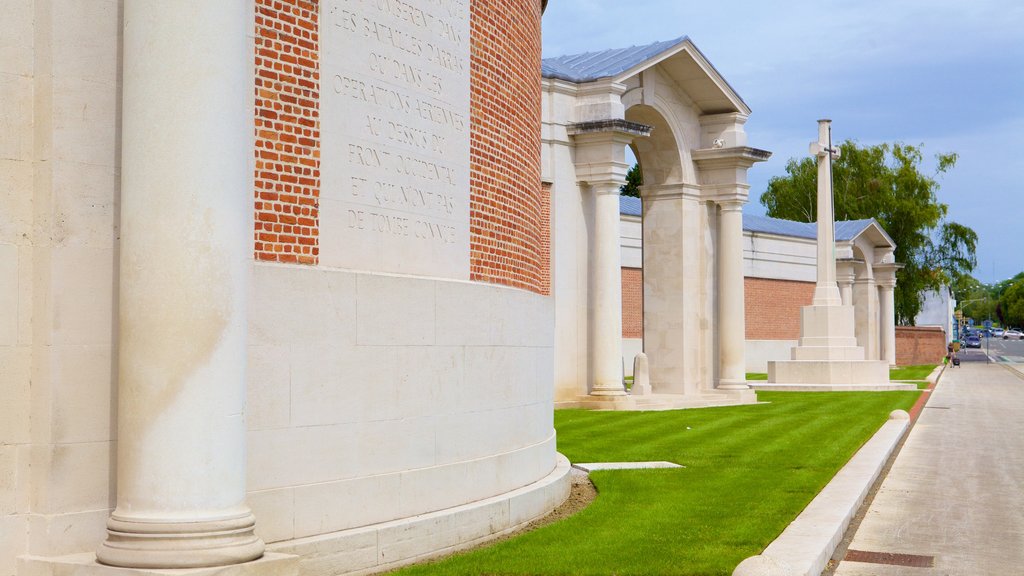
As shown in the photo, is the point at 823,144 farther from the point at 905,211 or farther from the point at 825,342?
the point at 905,211

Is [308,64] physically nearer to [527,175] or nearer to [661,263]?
[527,175]

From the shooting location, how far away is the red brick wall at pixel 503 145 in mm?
9891

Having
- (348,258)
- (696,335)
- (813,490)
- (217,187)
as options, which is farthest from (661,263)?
(217,187)

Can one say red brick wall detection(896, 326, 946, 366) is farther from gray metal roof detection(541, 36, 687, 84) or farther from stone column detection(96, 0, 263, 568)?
stone column detection(96, 0, 263, 568)

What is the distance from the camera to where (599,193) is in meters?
24.4

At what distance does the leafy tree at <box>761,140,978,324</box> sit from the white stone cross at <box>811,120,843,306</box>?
107 ft

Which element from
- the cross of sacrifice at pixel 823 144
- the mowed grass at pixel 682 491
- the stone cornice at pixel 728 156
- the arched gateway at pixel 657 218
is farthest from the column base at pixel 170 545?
the cross of sacrifice at pixel 823 144

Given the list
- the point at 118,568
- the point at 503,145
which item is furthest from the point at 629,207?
the point at 118,568

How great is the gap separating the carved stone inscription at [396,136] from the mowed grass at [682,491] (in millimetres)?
2397

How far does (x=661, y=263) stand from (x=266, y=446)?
2214cm

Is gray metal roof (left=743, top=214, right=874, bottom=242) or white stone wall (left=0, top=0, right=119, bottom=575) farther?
gray metal roof (left=743, top=214, right=874, bottom=242)

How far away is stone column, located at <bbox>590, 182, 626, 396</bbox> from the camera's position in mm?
24141

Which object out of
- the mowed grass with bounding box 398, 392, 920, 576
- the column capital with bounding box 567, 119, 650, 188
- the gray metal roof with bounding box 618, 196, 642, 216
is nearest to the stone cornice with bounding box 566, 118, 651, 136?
the column capital with bounding box 567, 119, 650, 188

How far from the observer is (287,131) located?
763cm
